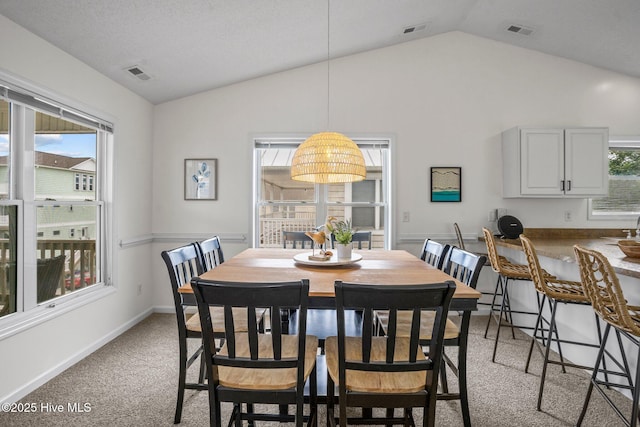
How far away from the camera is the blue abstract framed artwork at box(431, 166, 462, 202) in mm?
3885

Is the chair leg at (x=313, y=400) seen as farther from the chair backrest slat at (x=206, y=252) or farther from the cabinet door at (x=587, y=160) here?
the cabinet door at (x=587, y=160)

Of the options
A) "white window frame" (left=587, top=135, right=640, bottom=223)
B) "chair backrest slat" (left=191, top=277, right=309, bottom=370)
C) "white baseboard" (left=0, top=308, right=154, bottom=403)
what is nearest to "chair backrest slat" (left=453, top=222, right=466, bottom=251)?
"white window frame" (left=587, top=135, right=640, bottom=223)

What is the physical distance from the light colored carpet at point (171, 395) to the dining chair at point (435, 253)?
2.80 ft

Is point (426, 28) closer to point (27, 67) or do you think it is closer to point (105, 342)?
point (27, 67)

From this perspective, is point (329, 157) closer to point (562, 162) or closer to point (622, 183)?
point (562, 162)

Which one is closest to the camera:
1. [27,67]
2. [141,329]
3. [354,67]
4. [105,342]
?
[27,67]

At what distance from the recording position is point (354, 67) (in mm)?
3928

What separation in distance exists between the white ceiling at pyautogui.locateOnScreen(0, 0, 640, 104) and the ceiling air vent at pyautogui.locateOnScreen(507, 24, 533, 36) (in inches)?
2.7

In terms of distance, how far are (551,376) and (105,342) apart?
3.61m

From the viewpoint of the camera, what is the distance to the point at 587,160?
3562mm

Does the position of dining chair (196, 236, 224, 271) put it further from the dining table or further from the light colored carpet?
the light colored carpet

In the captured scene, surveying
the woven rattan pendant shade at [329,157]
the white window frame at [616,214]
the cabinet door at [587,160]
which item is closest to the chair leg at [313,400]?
the woven rattan pendant shade at [329,157]

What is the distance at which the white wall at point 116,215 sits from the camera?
2182mm

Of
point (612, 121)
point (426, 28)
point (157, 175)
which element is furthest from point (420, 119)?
point (157, 175)
